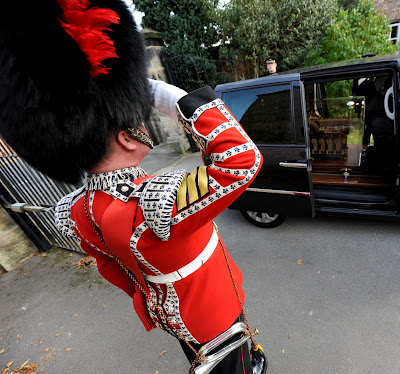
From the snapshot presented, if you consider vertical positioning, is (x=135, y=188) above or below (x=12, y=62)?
below

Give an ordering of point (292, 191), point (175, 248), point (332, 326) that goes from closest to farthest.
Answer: point (175, 248), point (332, 326), point (292, 191)

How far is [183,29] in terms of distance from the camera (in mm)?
7363

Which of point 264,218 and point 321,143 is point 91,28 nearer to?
point 264,218

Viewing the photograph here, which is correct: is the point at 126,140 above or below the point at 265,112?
above

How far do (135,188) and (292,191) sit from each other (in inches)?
99.7

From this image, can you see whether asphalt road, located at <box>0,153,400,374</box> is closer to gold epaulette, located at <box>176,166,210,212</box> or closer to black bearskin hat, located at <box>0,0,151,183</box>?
gold epaulette, located at <box>176,166,210,212</box>

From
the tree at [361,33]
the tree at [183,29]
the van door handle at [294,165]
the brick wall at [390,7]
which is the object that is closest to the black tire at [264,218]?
the van door handle at [294,165]

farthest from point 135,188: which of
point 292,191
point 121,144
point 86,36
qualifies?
point 292,191

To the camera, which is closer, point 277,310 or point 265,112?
point 277,310

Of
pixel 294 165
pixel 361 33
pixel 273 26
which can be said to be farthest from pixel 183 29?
pixel 294 165

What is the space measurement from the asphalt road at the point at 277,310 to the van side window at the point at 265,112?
1405 millimetres

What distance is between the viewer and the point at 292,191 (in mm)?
2973

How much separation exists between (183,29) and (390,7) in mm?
9549

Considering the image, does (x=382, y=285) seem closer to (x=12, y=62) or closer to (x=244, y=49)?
(x=12, y=62)
